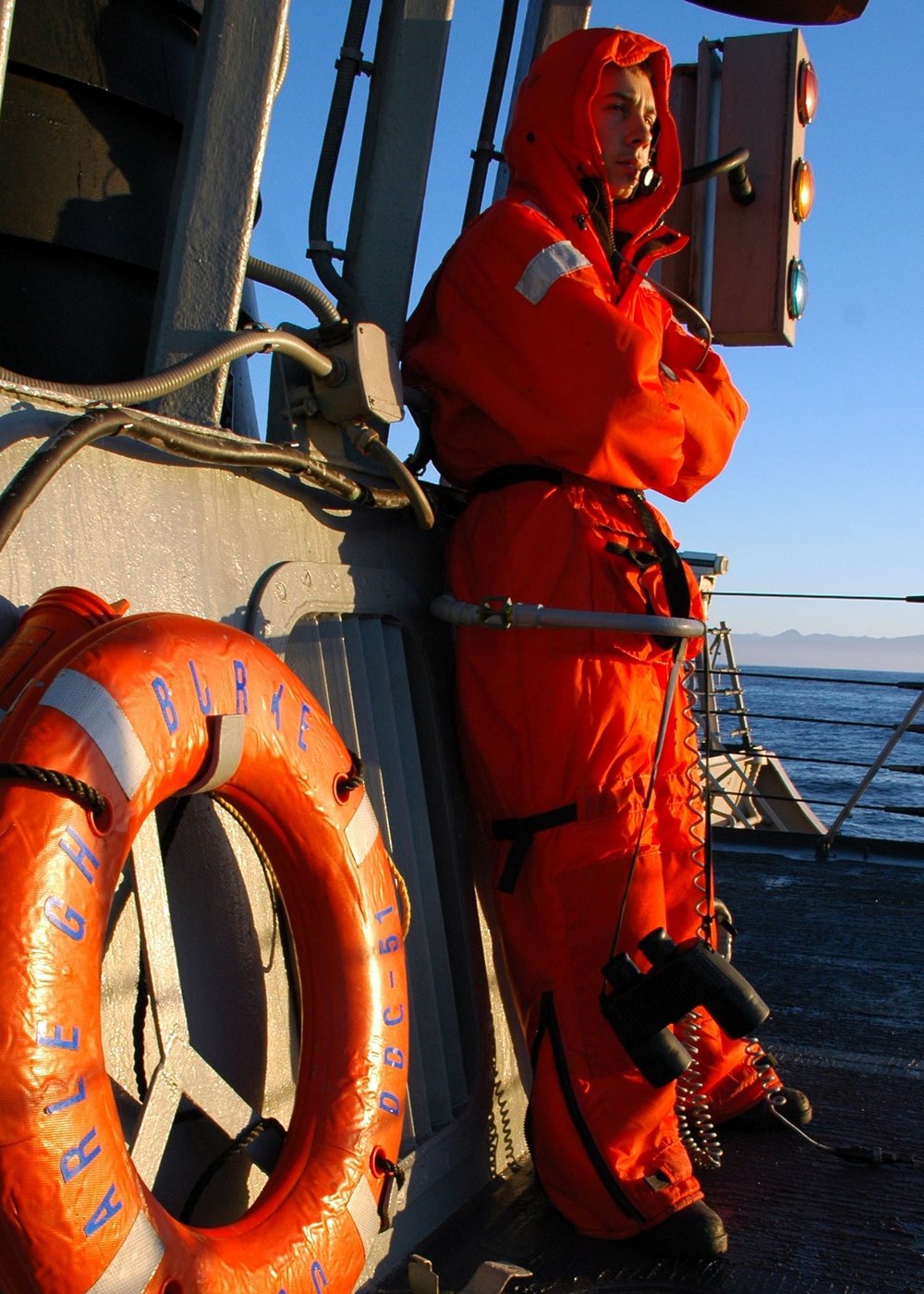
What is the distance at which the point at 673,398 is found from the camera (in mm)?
2223

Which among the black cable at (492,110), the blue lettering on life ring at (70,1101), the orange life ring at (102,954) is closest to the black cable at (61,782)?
the orange life ring at (102,954)

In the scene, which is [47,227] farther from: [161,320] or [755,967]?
[755,967]

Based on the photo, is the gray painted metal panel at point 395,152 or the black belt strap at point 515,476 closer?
the black belt strap at point 515,476

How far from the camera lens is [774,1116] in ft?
7.86

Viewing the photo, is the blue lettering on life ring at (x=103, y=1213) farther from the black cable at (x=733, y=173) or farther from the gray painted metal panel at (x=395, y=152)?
the black cable at (x=733, y=173)

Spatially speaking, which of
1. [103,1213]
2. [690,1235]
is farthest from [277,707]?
[690,1235]

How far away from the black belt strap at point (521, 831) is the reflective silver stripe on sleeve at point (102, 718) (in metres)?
0.87

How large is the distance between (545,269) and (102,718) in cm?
119

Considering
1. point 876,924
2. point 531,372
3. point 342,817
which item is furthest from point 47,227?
point 876,924

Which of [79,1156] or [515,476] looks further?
[515,476]

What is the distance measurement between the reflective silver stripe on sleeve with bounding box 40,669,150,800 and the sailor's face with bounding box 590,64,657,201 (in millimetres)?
1595

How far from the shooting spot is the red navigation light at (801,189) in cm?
333

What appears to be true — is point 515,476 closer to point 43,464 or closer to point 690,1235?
point 43,464

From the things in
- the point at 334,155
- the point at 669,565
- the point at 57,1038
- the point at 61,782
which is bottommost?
the point at 57,1038
